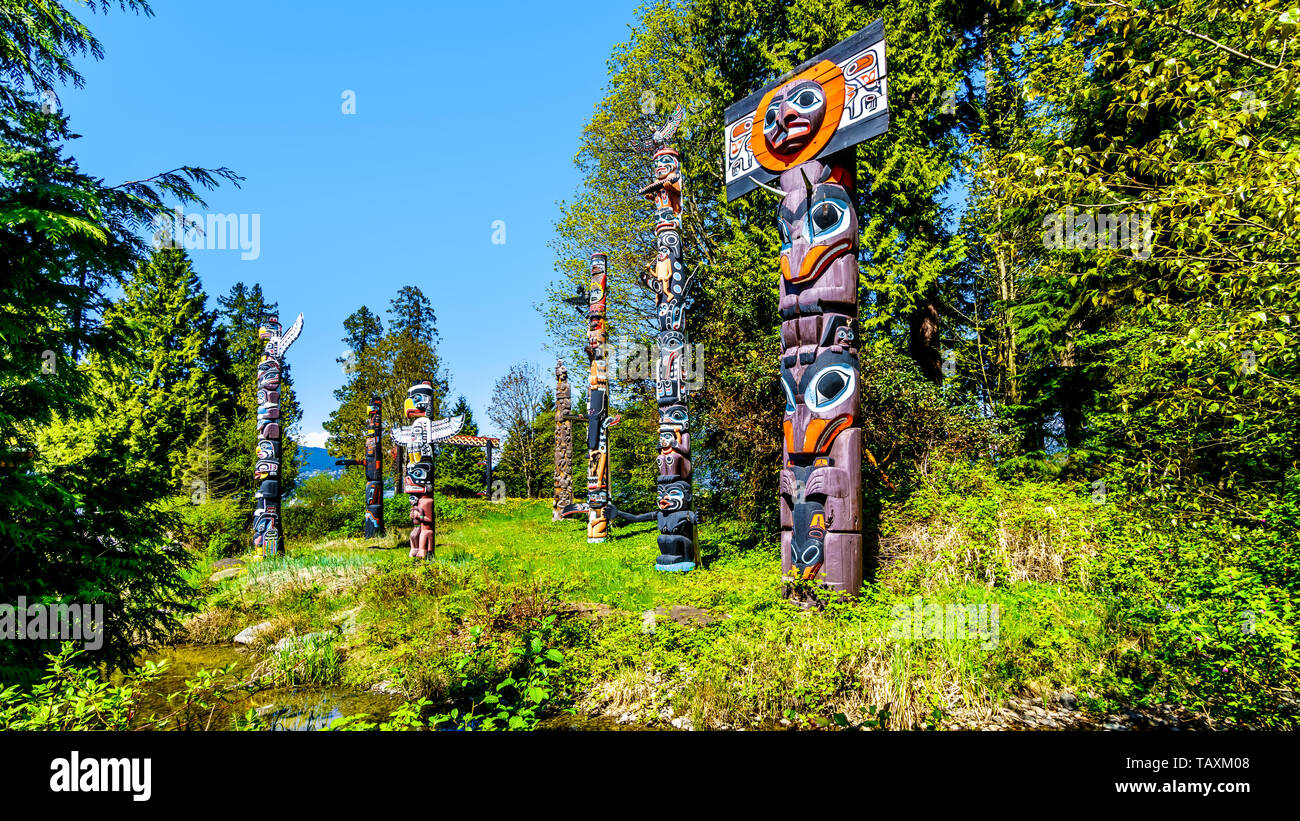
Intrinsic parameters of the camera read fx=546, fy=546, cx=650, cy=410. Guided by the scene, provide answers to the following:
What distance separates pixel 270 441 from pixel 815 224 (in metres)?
13.8

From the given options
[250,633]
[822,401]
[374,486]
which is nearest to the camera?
[822,401]

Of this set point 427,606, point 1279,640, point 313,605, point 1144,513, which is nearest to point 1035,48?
point 1144,513

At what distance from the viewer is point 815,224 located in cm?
677

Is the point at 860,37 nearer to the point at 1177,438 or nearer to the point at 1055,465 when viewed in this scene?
the point at 1177,438

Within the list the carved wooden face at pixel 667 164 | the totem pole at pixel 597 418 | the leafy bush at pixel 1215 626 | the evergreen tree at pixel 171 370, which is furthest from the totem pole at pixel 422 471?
the evergreen tree at pixel 171 370

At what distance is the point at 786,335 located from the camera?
7066mm

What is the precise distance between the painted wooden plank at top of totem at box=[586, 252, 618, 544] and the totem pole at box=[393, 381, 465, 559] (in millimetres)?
4352

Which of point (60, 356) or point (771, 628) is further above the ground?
point (60, 356)

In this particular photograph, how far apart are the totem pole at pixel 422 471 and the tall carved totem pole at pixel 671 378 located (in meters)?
4.51

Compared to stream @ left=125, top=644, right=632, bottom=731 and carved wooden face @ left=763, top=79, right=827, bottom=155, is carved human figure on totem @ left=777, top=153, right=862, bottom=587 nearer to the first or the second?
carved wooden face @ left=763, top=79, right=827, bottom=155

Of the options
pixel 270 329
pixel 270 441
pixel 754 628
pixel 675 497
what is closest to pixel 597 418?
pixel 675 497

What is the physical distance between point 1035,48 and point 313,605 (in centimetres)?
1234

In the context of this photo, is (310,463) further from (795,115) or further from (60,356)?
(795,115)

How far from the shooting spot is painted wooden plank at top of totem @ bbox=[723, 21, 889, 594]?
616 cm
